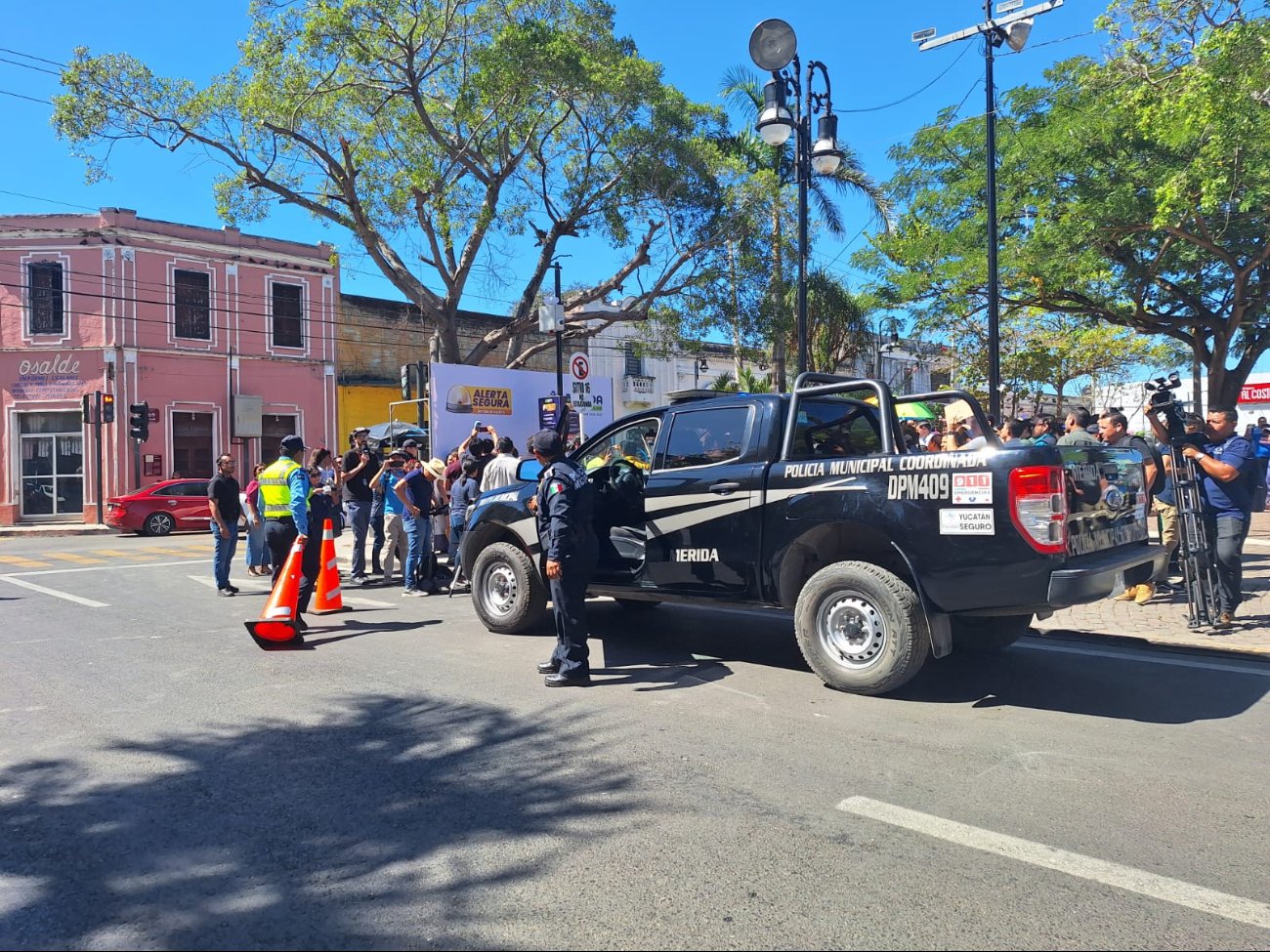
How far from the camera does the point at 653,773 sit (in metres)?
4.37

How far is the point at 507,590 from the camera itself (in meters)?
7.82

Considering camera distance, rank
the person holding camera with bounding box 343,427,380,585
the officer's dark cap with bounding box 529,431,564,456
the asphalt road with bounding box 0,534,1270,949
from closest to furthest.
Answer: the asphalt road with bounding box 0,534,1270,949
the officer's dark cap with bounding box 529,431,564,456
the person holding camera with bounding box 343,427,380,585

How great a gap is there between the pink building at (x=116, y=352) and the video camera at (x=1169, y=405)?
2511 centimetres

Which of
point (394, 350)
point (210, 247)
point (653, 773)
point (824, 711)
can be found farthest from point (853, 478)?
point (394, 350)

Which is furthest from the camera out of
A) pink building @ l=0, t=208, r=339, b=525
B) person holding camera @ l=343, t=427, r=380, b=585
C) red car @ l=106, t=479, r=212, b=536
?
pink building @ l=0, t=208, r=339, b=525

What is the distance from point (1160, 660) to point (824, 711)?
292 cm

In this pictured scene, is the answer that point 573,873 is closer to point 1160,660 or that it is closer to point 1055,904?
point 1055,904

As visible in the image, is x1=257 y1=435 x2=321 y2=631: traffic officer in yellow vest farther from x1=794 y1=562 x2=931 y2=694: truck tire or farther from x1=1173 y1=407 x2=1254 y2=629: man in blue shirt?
x1=1173 y1=407 x2=1254 y2=629: man in blue shirt

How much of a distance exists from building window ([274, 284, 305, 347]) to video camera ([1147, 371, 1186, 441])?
26586mm

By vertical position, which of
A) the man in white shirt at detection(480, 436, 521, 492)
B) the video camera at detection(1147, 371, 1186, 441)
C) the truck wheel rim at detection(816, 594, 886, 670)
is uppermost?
the video camera at detection(1147, 371, 1186, 441)

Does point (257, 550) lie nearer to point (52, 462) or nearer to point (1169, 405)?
point (1169, 405)

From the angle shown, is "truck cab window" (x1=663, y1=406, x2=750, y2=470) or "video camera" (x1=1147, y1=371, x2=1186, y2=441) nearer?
"truck cab window" (x1=663, y1=406, x2=750, y2=470)

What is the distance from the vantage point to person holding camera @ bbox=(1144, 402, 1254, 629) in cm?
711

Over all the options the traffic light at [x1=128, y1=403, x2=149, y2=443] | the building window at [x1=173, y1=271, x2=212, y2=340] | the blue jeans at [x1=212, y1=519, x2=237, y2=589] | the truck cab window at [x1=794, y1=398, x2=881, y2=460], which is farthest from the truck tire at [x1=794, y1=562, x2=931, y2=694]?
the building window at [x1=173, y1=271, x2=212, y2=340]
